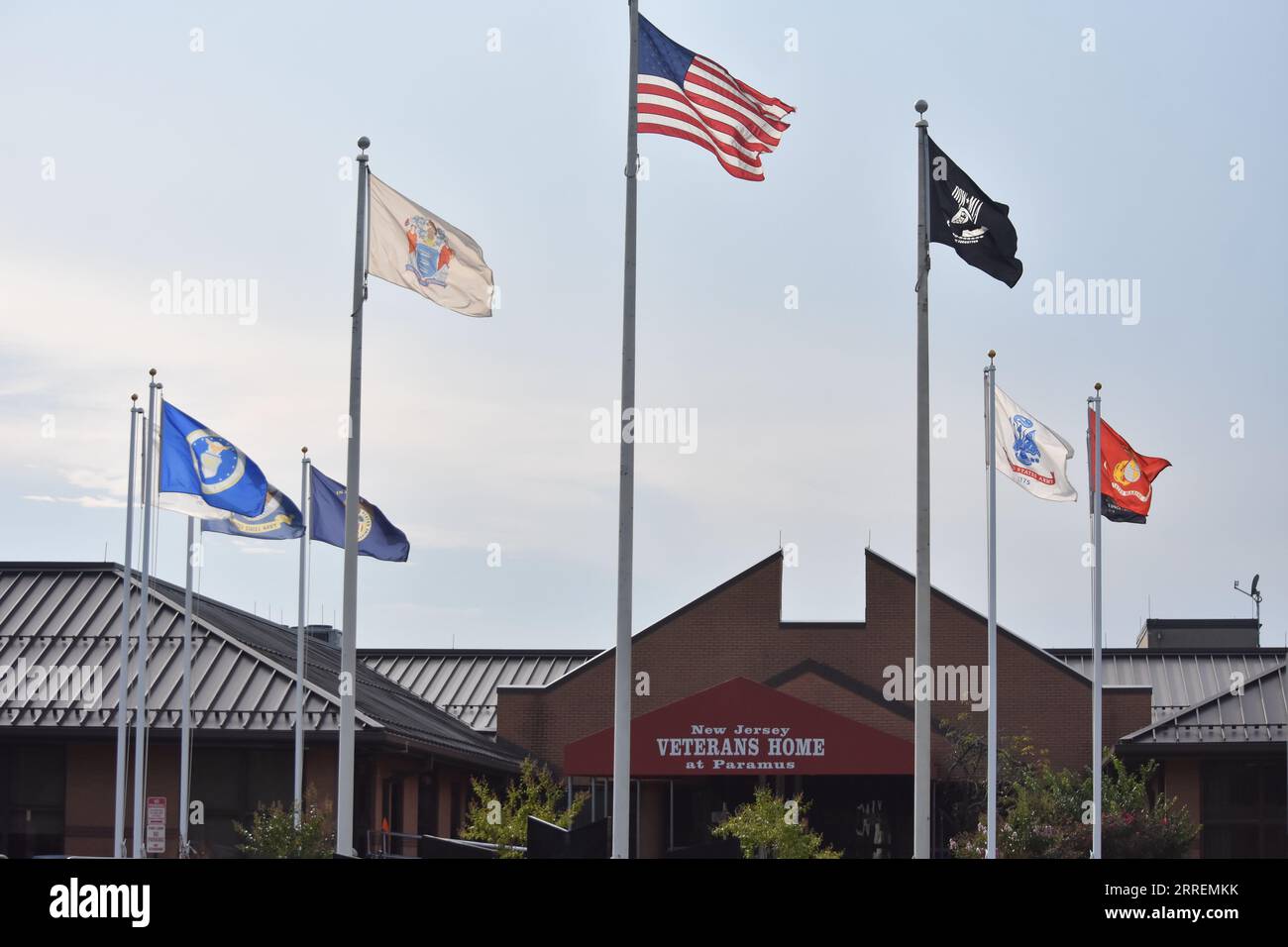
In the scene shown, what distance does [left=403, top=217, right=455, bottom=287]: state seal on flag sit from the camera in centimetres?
2009

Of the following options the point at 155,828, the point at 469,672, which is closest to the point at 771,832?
the point at 155,828

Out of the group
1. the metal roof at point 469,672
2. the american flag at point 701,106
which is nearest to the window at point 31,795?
the metal roof at point 469,672

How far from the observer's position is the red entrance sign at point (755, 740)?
1278 inches

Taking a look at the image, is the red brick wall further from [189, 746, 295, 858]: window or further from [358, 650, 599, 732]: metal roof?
[189, 746, 295, 858]: window

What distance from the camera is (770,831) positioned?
1062 inches

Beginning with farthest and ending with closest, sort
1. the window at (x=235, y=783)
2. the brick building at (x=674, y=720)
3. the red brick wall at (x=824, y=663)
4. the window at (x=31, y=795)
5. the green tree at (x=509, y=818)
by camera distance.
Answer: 1. the red brick wall at (x=824, y=663)
2. the window at (x=31, y=795)
3. the brick building at (x=674, y=720)
4. the window at (x=235, y=783)
5. the green tree at (x=509, y=818)

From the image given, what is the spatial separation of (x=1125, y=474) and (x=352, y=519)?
43.2ft

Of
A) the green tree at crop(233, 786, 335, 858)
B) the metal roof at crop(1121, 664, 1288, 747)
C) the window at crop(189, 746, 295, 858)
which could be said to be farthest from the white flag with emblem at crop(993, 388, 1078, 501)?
the window at crop(189, 746, 295, 858)

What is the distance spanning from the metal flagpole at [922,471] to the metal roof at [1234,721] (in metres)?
16.1

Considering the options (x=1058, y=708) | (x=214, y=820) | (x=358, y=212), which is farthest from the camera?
(x=1058, y=708)

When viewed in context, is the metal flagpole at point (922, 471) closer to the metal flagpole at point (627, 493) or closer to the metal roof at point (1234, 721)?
the metal flagpole at point (627, 493)
